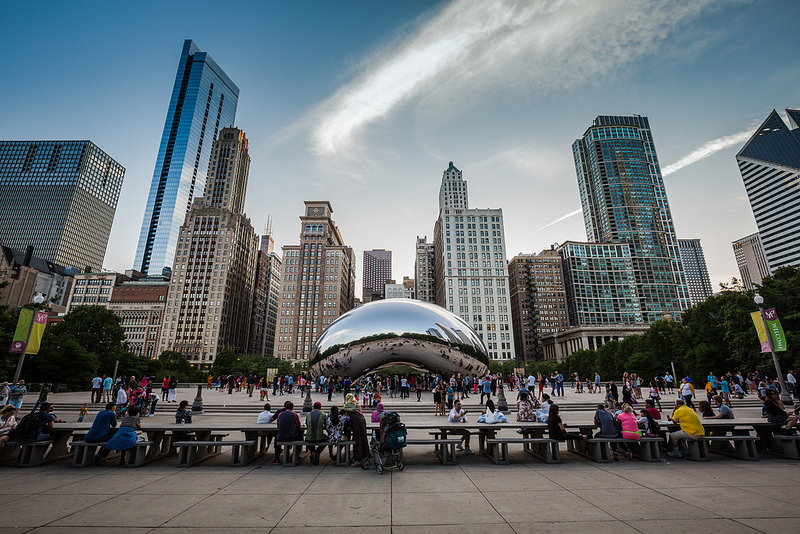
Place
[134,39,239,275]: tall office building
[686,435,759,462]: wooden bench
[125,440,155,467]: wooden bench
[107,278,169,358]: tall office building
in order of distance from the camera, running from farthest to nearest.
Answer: [134,39,239,275]: tall office building, [107,278,169,358]: tall office building, [686,435,759,462]: wooden bench, [125,440,155,467]: wooden bench

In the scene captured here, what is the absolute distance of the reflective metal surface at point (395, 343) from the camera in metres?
20.3

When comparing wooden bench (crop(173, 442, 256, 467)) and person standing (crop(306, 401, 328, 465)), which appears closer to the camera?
wooden bench (crop(173, 442, 256, 467))

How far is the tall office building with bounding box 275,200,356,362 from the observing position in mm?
112312

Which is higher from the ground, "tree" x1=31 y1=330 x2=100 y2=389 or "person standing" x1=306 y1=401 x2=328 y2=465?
"tree" x1=31 y1=330 x2=100 y2=389

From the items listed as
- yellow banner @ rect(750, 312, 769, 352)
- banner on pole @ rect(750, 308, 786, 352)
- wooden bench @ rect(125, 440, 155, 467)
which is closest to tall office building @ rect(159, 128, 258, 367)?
wooden bench @ rect(125, 440, 155, 467)

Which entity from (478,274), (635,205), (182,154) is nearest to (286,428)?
(478,274)

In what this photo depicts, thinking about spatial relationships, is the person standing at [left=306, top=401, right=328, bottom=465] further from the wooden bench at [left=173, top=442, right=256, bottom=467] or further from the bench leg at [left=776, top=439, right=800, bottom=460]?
the bench leg at [left=776, top=439, right=800, bottom=460]

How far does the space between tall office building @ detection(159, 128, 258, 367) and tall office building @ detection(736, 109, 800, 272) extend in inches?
7056

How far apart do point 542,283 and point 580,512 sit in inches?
5391

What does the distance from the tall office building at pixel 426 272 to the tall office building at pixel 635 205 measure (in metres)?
72.3

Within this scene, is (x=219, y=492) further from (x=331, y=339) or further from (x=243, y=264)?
(x=243, y=264)

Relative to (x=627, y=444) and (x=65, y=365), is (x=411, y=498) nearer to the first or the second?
(x=627, y=444)

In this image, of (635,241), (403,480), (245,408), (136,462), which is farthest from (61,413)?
(635,241)

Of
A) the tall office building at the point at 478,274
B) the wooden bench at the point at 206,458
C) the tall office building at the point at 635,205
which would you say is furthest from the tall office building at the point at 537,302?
the wooden bench at the point at 206,458
